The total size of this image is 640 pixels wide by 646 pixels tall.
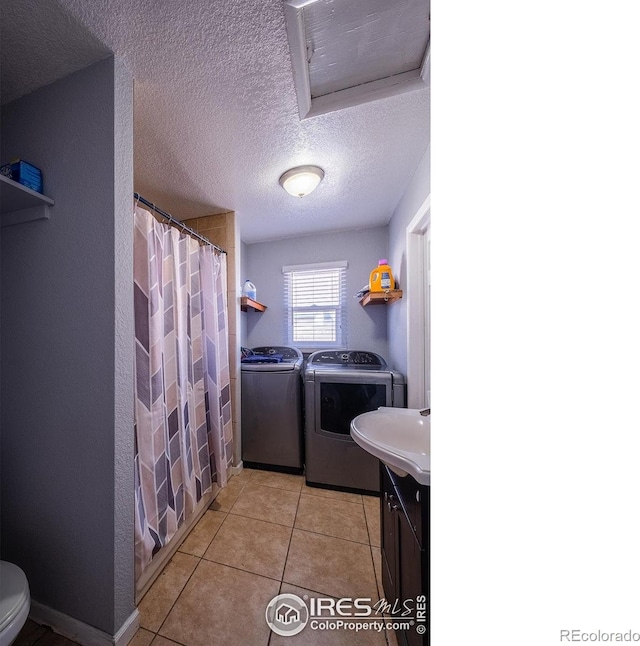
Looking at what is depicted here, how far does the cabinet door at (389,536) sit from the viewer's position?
0.90m

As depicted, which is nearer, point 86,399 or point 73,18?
point 73,18

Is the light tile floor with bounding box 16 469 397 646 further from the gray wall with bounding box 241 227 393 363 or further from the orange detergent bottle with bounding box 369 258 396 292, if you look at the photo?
the orange detergent bottle with bounding box 369 258 396 292

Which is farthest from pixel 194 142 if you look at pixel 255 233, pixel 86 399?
pixel 86 399

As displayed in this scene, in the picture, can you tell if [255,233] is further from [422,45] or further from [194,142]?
[422,45]

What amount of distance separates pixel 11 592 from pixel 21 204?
1399 millimetres

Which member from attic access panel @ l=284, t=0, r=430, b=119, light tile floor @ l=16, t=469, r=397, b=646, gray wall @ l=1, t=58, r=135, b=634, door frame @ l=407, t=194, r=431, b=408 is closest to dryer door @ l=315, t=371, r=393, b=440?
door frame @ l=407, t=194, r=431, b=408

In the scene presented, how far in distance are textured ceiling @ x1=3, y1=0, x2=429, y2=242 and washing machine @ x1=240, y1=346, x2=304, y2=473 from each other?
1.41 metres

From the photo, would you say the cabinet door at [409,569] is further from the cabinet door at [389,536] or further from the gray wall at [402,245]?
the gray wall at [402,245]

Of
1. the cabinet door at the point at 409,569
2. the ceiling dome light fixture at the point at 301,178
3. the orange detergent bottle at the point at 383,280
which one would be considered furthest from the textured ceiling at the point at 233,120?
the cabinet door at the point at 409,569

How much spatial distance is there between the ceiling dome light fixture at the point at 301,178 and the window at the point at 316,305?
3.22 ft

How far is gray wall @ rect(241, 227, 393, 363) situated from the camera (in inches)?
96.9

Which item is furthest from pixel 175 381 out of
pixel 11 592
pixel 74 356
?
pixel 11 592

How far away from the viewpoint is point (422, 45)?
915 mm
